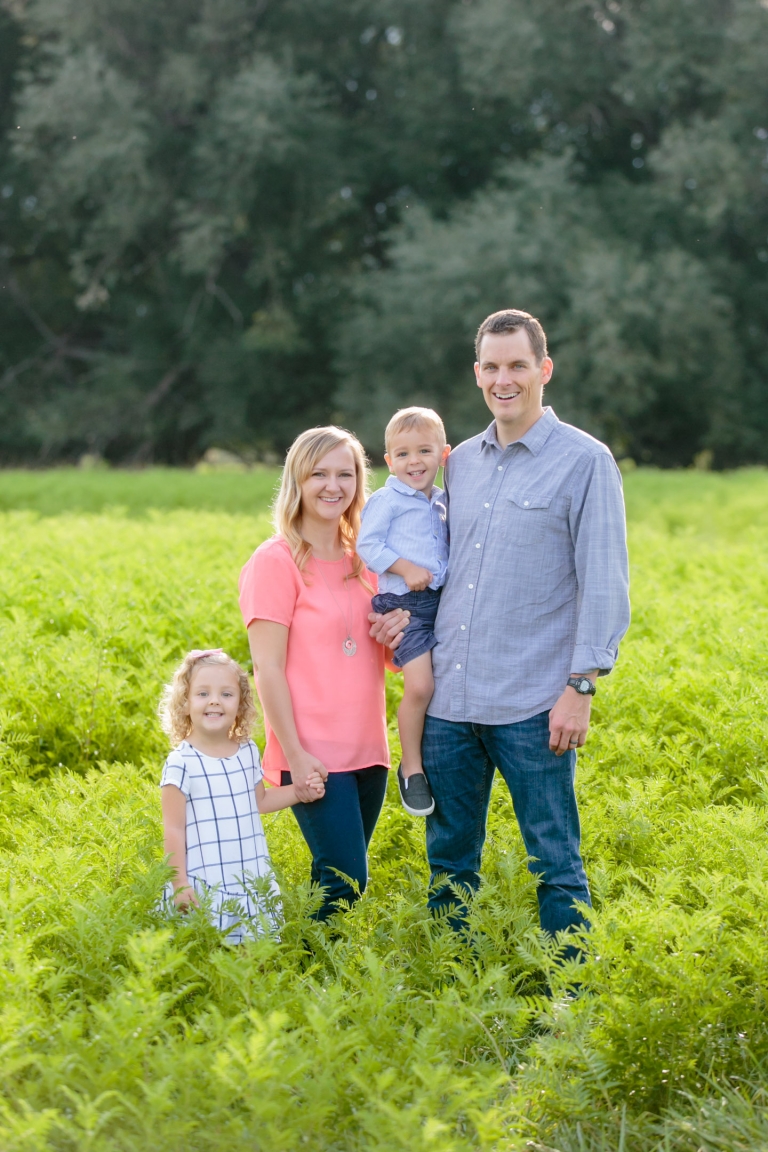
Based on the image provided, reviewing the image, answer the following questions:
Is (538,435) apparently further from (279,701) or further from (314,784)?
(314,784)

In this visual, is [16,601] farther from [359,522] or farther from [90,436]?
[90,436]

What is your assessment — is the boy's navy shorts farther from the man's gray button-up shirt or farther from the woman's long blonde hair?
the woman's long blonde hair

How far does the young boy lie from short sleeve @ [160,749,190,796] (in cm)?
76

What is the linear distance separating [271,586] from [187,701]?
1.82ft

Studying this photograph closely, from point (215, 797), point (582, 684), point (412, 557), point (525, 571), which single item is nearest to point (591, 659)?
point (582, 684)

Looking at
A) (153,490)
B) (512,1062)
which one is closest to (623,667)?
(512,1062)

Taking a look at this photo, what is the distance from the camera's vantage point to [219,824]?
4.15 metres

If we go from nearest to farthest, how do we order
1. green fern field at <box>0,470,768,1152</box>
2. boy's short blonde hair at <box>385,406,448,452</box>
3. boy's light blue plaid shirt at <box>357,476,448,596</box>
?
1. green fern field at <box>0,470,768,1152</box>
2. boy's light blue plaid shirt at <box>357,476,448,596</box>
3. boy's short blonde hair at <box>385,406,448,452</box>

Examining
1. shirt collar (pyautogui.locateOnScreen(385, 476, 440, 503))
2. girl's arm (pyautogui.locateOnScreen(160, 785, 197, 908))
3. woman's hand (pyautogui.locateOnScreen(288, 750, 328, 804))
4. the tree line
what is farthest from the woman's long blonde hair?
the tree line

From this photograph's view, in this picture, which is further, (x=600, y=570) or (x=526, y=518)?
(x=526, y=518)

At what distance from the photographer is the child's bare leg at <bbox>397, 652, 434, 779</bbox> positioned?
4219mm

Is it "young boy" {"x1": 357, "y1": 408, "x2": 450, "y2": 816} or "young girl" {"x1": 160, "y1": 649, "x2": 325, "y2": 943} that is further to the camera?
"young boy" {"x1": 357, "y1": 408, "x2": 450, "y2": 816}

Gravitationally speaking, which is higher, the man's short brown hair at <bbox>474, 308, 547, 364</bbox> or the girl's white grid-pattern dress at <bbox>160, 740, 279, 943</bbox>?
the man's short brown hair at <bbox>474, 308, 547, 364</bbox>

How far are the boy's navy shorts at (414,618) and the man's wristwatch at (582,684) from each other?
1.85ft
